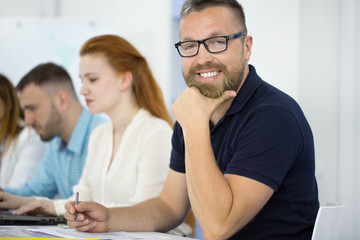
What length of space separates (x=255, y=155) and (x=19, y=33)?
279cm

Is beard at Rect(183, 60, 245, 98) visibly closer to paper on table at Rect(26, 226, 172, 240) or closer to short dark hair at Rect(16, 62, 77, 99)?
paper on table at Rect(26, 226, 172, 240)

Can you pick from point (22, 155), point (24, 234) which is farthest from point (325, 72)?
point (22, 155)

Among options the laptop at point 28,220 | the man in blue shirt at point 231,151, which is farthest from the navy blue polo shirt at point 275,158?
the laptop at point 28,220

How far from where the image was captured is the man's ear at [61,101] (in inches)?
120

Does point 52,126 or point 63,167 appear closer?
point 63,167

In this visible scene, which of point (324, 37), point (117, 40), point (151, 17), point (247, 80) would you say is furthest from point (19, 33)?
point (247, 80)

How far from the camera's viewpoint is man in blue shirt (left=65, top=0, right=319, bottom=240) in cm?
117

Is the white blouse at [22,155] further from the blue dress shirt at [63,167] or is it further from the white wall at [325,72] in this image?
the white wall at [325,72]

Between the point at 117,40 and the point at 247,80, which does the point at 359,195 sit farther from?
the point at 117,40

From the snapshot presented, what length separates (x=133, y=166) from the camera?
2043 millimetres

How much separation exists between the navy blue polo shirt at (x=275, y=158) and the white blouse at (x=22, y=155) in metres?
2.01

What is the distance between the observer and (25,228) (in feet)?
4.44

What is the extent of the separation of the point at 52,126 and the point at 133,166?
117 centimetres

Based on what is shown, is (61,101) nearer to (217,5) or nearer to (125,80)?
(125,80)
